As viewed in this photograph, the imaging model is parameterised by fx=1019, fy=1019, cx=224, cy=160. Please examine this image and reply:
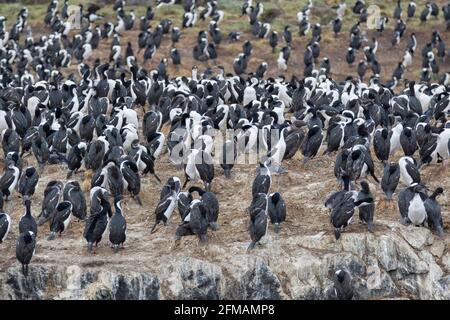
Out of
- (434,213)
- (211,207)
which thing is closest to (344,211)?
(434,213)

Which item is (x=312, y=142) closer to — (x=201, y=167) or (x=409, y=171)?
(x=409, y=171)

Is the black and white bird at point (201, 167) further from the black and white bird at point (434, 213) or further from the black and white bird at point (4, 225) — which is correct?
the black and white bird at point (434, 213)

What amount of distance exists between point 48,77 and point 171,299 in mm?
19880

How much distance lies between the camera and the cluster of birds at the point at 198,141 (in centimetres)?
2064

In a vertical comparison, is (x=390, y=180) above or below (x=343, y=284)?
above

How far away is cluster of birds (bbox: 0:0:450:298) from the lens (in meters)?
20.6

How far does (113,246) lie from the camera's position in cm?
2023

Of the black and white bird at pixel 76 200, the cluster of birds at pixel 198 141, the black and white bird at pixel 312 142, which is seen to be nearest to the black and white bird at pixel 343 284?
the cluster of birds at pixel 198 141

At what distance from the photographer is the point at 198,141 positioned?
80.6 feet

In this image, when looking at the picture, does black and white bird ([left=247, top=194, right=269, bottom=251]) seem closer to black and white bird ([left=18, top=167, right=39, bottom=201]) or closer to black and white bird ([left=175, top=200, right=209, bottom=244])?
black and white bird ([left=175, top=200, right=209, bottom=244])

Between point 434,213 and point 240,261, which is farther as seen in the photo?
point 434,213

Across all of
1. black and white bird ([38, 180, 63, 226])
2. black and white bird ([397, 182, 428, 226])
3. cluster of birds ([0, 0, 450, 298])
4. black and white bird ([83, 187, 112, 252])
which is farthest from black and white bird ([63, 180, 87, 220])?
black and white bird ([397, 182, 428, 226])

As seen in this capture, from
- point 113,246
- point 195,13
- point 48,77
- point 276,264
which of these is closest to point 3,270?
point 113,246
